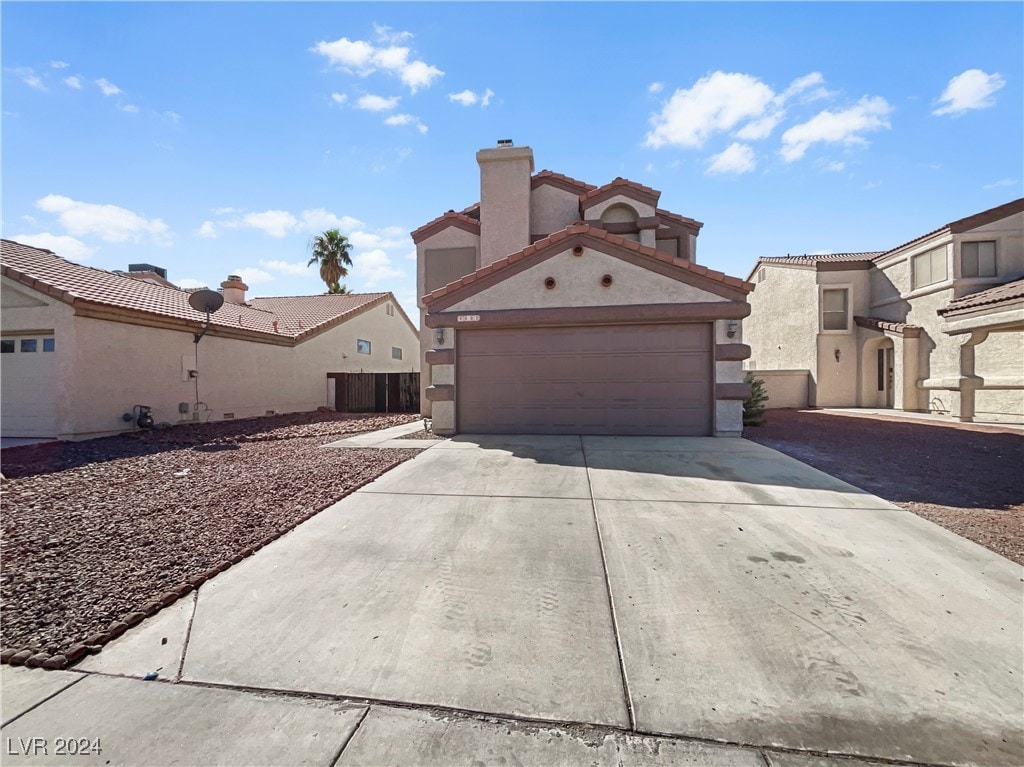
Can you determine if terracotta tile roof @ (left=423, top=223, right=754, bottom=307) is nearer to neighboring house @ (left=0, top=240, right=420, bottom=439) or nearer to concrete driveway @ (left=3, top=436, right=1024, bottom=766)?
concrete driveway @ (left=3, top=436, right=1024, bottom=766)

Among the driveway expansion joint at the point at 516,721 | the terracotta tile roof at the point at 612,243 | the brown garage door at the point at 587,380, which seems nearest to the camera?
the driveway expansion joint at the point at 516,721

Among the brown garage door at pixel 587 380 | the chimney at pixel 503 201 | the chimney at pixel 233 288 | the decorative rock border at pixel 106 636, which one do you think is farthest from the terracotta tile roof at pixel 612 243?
the chimney at pixel 233 288

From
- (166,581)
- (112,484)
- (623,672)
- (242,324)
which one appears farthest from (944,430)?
(242,324)

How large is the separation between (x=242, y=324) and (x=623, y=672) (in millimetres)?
17568

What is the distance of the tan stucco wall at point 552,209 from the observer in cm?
1422

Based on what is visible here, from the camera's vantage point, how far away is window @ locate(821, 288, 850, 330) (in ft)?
59.6

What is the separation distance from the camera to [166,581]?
10.9 feet

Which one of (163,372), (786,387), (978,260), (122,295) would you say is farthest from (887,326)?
(122,295)

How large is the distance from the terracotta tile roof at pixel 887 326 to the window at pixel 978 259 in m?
2.26

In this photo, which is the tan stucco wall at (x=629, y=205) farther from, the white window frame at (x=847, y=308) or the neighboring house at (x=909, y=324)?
the white window frame at (x=847, y=308)

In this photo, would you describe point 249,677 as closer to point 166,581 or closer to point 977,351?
point 166,581

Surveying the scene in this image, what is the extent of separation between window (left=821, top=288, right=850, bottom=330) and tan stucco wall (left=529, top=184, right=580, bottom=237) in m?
12.1

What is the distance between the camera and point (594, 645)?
263 cm

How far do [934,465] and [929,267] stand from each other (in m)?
13.7
